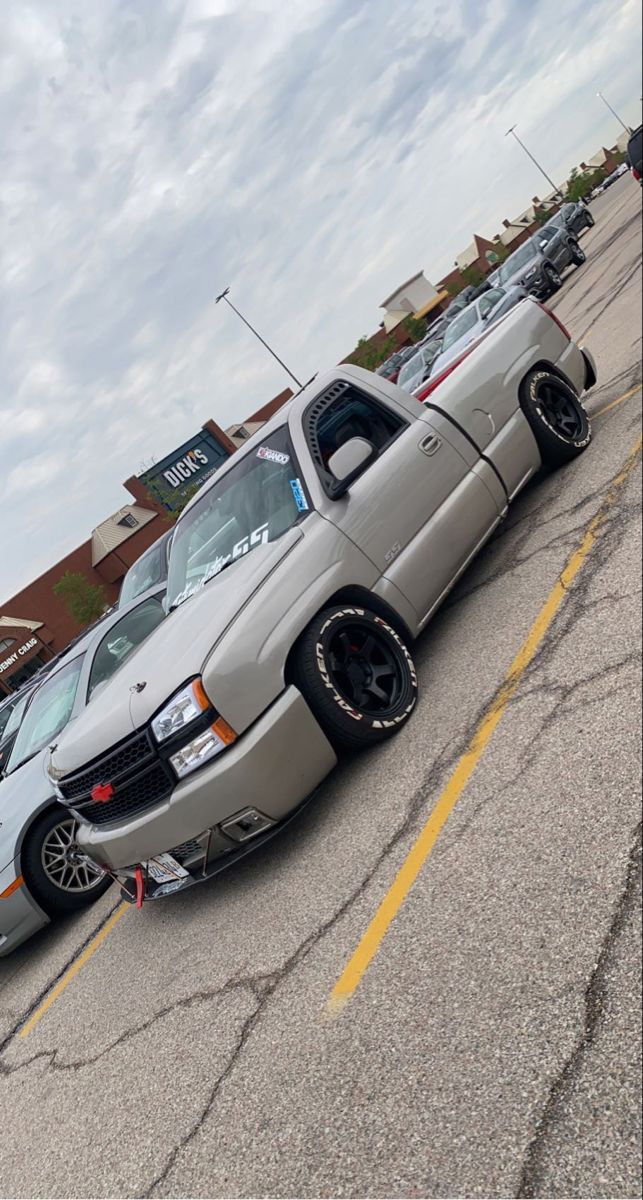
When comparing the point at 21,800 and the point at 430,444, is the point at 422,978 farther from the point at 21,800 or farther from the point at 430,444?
the point at 21,800

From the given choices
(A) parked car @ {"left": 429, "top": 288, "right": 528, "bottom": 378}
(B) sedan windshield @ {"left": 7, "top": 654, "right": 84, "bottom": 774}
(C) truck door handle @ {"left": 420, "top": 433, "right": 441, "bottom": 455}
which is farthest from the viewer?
(A) parked car @ {"left": 429, "top": 288, "right": 528, "bottom": 378}

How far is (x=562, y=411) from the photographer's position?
21.5 ft

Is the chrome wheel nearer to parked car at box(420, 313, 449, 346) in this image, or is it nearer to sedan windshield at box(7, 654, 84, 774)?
sedan windshield at box(7, 654, 84, 774)

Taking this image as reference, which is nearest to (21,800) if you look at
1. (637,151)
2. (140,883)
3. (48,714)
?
(48,714)

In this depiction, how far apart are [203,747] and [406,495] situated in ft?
6.88

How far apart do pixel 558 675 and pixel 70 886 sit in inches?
164

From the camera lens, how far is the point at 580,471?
244 inches

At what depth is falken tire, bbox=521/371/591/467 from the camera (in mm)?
6180

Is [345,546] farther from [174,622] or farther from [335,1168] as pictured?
[335,1168]

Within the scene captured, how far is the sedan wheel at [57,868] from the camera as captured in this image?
5902mm

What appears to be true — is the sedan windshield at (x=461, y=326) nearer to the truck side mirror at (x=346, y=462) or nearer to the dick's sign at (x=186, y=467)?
the truck side mirror at (x=346, y=462)

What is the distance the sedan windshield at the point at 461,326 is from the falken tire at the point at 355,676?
14112mm

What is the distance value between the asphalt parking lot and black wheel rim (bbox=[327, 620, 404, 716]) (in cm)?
22

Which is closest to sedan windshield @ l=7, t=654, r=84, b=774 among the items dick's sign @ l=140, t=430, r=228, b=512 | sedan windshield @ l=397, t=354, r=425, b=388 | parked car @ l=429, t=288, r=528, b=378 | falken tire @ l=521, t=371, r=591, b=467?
falken tire @ l=521, t=371, r=591, b=467
